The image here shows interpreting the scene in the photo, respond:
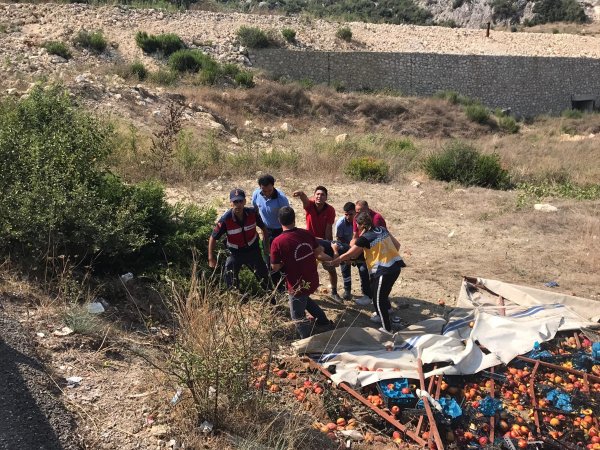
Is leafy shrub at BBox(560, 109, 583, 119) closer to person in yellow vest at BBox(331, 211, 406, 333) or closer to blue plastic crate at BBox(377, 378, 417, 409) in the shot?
person in yellow vest at BBox(331, 211, 406, 333)

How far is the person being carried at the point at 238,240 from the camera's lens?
5422mm

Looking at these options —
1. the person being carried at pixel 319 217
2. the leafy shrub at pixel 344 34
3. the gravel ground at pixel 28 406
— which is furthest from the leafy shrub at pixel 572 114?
the gravel ground at pixel 28 406

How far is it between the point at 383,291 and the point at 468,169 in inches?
327

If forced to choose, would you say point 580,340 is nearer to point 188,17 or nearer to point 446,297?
point 446,297

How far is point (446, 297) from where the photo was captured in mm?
6719

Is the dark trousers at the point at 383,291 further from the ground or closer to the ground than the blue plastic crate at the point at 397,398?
further from the ground

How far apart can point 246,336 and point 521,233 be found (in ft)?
22.4

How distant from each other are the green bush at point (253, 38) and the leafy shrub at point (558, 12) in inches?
1265

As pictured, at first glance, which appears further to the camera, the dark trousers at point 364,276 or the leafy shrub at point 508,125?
the leafy shrub at point 508,125

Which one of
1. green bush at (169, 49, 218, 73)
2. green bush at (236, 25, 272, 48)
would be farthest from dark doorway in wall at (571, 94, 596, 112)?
green bush at (169, 49, 218, 73)

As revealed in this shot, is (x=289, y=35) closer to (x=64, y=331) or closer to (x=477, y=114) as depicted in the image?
(x=477, y=114)

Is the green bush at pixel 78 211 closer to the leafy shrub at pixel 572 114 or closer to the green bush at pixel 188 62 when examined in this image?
the green bush at pixel 188 62

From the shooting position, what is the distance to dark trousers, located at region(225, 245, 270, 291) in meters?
5.53

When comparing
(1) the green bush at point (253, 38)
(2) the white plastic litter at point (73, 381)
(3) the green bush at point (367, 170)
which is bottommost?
(3) the green bush at point (367, 170)
